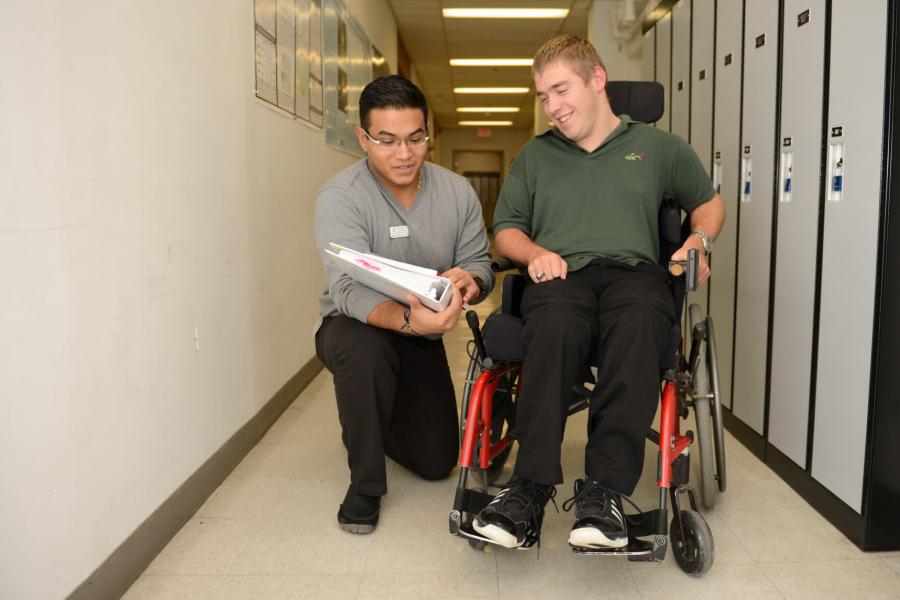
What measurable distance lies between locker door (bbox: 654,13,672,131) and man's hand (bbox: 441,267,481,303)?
2.30 metres

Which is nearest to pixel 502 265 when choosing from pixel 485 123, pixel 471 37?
pixel 471 37

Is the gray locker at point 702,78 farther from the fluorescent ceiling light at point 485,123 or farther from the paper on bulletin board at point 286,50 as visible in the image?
the fluorescent ceiling light at point 485,123

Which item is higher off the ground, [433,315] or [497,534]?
[433,315]

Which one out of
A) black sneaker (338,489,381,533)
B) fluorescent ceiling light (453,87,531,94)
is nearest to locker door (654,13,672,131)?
black sneaker (338,489,381,533)

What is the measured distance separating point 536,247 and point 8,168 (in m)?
1.25

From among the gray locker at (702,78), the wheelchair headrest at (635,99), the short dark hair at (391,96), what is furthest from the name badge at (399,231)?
the gray locker at (702,78)

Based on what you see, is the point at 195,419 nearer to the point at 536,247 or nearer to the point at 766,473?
the point at 536,247

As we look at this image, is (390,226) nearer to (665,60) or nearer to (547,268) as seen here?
(547,268)

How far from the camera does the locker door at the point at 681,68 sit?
3.61 m

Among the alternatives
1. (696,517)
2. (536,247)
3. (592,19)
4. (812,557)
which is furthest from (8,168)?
(592,19)

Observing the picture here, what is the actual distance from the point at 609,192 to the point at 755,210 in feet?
2.98

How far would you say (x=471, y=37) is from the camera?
27.1 ft

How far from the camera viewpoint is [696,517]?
1.78 meters

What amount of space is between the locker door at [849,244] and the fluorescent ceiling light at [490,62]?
7791 millimetres
